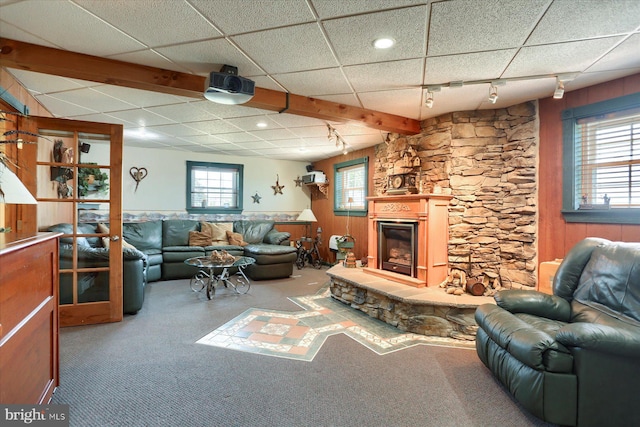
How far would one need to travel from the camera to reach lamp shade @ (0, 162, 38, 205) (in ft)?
4.84

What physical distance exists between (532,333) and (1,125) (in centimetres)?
442

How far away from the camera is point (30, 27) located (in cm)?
198

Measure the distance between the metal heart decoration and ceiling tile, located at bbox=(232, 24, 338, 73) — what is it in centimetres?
435

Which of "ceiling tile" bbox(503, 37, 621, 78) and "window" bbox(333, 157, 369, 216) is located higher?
"ceiling tile" bbox(503, 37, 621, 78)

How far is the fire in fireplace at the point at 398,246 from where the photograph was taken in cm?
357

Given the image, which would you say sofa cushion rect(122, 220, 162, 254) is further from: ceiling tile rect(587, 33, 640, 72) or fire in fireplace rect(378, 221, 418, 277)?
ceiling tile rect(587, 33, 640, 72)

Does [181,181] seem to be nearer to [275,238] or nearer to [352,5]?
[275,238]

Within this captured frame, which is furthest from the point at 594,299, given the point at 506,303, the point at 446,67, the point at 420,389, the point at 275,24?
the point at 275,24

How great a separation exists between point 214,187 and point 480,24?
5.72 m

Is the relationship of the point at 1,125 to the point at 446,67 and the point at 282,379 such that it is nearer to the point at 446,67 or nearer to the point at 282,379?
the point at 282,379

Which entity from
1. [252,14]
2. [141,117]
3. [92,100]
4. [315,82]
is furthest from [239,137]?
[252,14]

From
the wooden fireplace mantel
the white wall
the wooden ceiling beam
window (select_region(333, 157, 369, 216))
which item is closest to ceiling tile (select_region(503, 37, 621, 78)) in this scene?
the wooden fireplace mantel

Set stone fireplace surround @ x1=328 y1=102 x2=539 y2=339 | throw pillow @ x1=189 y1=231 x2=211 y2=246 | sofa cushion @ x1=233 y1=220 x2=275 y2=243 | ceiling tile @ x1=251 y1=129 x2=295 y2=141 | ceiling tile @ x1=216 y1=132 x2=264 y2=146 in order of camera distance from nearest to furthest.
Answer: stone fireplace surround @ x1=328 y1=102 x2=539 y2=339 < ceiling tile @ x1=251 y1=129 x2=295 y2=141 < ceiling tile @ x1=216 y1=132 x2=264 y2=146 < throw pillow @ x1=189 y1=231 x2=211 y2=246 < sofa cushion @ x1=233 y1=220 x2=275 y2=243

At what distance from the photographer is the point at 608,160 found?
2805 millimetres
